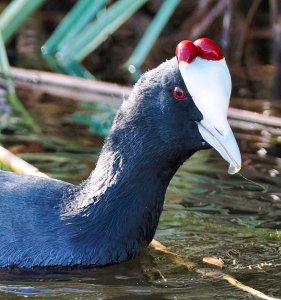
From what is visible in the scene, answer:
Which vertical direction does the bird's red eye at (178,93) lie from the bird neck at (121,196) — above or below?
above

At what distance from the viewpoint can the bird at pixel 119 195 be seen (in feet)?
14.6

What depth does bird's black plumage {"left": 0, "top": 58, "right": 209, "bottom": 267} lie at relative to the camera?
450 centimetres

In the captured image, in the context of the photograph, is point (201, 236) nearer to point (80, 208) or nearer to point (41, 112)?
point (80, 208)

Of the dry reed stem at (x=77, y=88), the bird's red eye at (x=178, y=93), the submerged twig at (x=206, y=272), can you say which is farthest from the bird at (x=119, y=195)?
the dry reed stem at (x=77, y=88)

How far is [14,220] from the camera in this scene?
4.58m

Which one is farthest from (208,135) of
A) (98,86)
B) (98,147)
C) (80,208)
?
(98,86)

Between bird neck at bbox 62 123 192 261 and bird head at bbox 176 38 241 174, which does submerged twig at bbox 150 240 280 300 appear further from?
bird head at bbox 176 38 241 174

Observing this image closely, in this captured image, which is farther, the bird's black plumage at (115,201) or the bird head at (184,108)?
the bird's black plumage at (115,201)

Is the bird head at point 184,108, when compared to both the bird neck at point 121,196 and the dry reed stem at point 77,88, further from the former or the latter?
the dry reed stem at point 77,88

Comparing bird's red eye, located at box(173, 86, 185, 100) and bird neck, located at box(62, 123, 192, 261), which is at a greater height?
bird's red eye, located at box(173, 86, 185, 100)

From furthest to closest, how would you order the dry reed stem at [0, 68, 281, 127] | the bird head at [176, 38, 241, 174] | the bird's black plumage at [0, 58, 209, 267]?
the dry reed stem at [0, 68, 281, 127] < the bird's black plumage at [0, 58, 209, 267] < the bird head at [176, 38, 241, 174]

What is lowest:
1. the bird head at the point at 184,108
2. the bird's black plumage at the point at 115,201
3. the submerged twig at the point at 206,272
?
the submerged twig at the point at 206,272

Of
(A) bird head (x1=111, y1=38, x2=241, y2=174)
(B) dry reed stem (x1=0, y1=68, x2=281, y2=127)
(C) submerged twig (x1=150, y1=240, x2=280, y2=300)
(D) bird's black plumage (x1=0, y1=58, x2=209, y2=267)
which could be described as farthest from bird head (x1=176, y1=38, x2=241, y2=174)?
(B) dry reed stem (x1=0, y1=68, x2=281, y2=127)

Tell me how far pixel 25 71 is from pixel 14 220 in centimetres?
365
